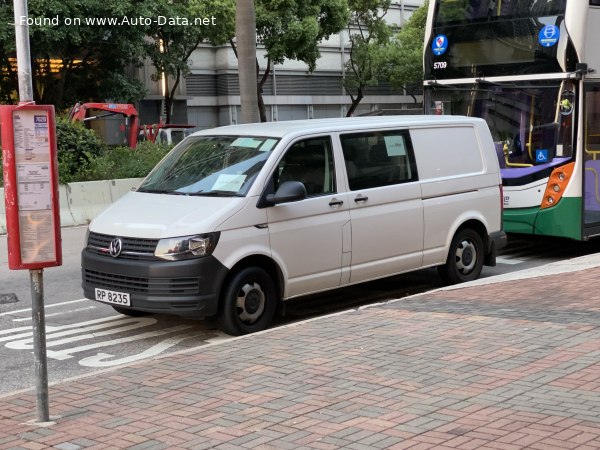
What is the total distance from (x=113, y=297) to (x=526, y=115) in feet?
22.1

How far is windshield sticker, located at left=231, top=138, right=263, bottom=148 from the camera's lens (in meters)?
8.93

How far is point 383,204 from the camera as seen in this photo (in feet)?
31.0

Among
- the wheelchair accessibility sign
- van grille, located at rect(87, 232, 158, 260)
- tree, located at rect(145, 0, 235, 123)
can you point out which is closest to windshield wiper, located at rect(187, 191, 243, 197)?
van grille, located at rect(87, 232, 158, 260)

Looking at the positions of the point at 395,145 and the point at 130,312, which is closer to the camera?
the point at 130,312

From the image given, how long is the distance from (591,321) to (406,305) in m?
1.80

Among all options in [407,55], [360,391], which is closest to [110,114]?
[407,55]

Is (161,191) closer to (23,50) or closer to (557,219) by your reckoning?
(23,50)

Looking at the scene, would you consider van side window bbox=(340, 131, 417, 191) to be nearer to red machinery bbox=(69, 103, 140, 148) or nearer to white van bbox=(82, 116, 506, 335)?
white van bbox=(82, 116, 506, 335)

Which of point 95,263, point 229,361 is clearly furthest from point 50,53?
point 229,361

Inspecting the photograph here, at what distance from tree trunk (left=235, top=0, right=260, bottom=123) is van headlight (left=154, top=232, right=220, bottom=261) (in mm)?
9052

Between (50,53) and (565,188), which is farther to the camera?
(50,53)

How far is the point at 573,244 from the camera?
1435 cm

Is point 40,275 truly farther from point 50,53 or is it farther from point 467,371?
point 50,53

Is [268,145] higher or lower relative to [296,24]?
lower
